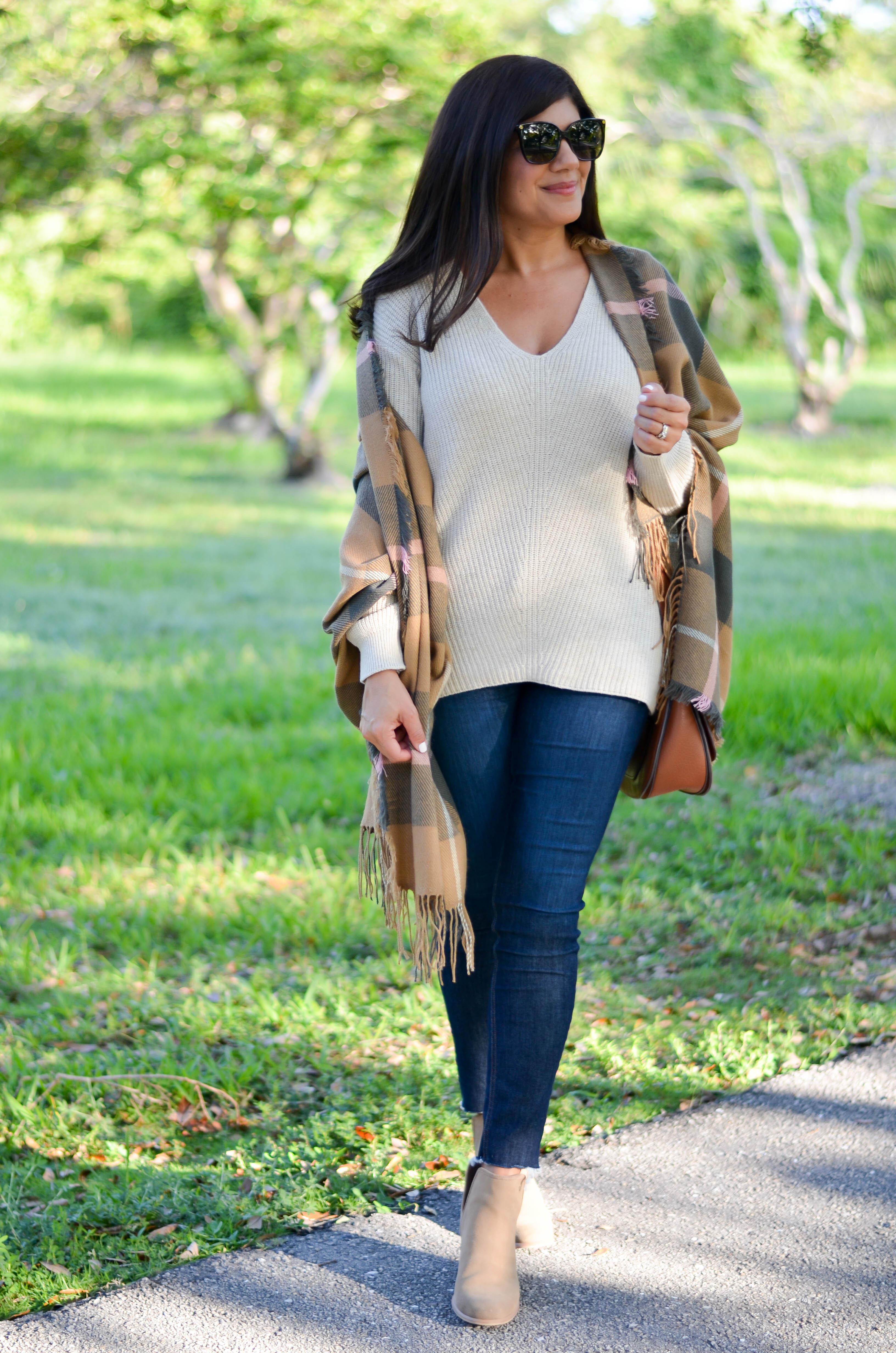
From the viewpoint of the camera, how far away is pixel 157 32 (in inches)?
451

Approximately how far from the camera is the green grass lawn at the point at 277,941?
288 centimetres

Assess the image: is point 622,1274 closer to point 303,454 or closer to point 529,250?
point 529,250

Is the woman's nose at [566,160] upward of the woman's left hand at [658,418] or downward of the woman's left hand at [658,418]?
upward

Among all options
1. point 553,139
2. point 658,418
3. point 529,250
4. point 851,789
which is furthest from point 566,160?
point 851,789

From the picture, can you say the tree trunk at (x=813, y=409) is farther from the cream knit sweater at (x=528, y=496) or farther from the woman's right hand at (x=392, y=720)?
the woman's right hand at (x=392, y=720)

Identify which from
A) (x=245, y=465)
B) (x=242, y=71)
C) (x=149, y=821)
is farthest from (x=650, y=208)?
(x=149, y=821)

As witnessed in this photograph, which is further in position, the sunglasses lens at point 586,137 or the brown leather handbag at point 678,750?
the brown leather handbag at point 678,750

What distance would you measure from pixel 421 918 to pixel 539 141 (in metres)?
1.38

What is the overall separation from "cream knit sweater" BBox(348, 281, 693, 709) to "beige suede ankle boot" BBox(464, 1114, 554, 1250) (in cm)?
90

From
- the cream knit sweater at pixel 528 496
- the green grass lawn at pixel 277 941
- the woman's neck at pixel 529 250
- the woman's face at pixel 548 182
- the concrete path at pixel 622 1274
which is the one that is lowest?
the green grass lawn at pixel 277 941

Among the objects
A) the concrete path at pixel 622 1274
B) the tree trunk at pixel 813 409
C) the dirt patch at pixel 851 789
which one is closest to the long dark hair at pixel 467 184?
the concrete path at pixel 622 1274

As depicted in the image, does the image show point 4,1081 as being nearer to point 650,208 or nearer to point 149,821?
point 149,821

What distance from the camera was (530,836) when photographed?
2355 millimetres

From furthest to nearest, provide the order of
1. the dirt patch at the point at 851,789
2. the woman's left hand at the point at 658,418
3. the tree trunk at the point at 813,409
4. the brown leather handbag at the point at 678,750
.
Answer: the tree trunk at the point at 813,409 < the dirt patch at the point at 851,789 < the brown leather handbag at the point at 678,750 < the woman's left hand at the point at 658,418
